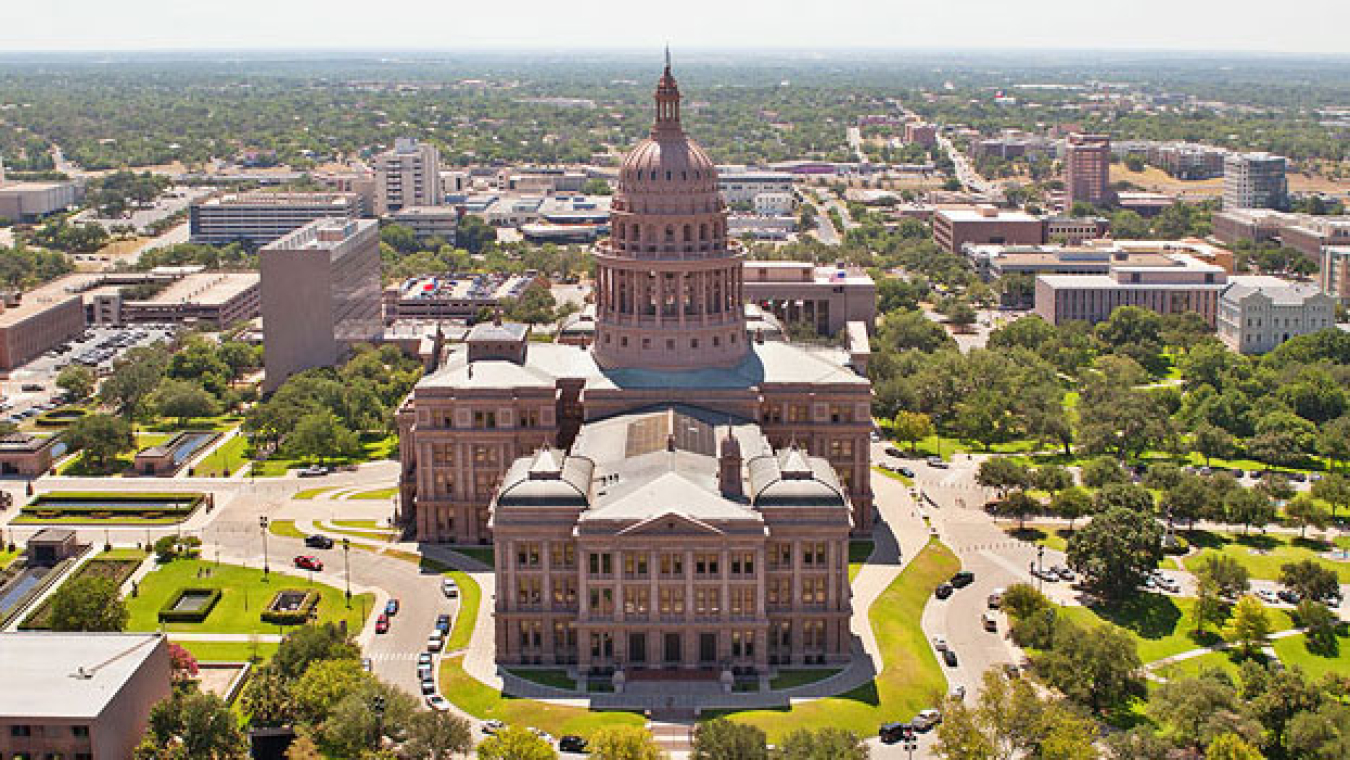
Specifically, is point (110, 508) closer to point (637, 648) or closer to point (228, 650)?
point (228, 650)

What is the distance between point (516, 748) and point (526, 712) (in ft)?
48.4

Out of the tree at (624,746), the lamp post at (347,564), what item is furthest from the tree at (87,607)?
the tree at (624,746)

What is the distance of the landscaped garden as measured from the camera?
492ft

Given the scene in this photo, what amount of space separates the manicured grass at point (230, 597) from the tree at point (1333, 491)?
96154 mm

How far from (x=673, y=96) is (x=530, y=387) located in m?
33.1

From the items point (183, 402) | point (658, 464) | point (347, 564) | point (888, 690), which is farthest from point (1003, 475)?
point (183, 402)

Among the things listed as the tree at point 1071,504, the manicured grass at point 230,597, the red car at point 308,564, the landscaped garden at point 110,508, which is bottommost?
the manicured grass at point 230,597

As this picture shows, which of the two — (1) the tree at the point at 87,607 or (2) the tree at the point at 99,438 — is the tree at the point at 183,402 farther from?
(1) the tree at the point at 87,607

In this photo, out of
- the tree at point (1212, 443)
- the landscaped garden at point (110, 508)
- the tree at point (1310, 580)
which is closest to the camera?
the tree at point (1310, 580)

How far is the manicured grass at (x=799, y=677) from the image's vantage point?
110062mm

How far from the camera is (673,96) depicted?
14525 centimetres

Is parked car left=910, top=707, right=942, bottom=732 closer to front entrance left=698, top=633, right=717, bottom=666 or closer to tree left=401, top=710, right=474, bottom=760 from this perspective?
front entrance left=698, top=633, right=717, bottom=666

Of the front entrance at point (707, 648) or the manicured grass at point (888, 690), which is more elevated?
the front entrance at point (707, 648)

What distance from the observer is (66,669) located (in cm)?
9631
